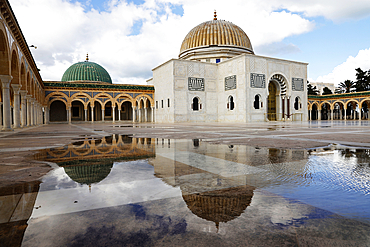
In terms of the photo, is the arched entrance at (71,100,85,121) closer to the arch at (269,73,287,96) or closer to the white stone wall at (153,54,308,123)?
the white stone wall at (153,54,308,123)

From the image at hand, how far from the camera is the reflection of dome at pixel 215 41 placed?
2909 centimetres

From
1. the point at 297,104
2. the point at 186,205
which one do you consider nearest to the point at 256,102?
the point at 297,104

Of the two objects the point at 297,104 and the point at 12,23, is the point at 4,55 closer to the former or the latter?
the point at 12,23

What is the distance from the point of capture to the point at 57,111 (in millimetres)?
31859

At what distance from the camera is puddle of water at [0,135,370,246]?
0.91m

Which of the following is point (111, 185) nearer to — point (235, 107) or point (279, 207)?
point (279, 207)

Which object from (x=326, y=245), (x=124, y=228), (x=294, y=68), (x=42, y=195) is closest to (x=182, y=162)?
(x=42, y=195)

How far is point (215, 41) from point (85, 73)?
20.0m

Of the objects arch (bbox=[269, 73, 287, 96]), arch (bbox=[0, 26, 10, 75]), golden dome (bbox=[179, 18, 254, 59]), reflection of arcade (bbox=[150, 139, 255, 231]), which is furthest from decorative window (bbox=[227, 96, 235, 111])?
Result: reflection of arcade (bbox=[150, 139, 255, 231])

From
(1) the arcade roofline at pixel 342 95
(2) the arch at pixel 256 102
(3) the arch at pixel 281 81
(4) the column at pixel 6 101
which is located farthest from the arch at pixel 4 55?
(1) the arcade roofline at pixel 342 95

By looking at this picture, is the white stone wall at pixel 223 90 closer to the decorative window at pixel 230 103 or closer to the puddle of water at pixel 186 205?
the decorative window at pixel 230 103

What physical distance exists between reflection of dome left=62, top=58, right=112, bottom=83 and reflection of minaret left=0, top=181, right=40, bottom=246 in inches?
1459

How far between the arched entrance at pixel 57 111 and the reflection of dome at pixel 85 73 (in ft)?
17.7

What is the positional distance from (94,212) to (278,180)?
3.98 ft
